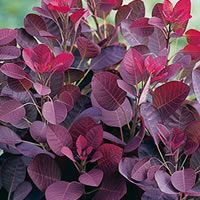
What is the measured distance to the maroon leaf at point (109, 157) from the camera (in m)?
0.88

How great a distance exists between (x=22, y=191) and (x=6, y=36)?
11.2 inches

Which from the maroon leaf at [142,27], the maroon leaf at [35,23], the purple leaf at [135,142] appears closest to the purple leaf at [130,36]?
the maroon leaf at [142,27]

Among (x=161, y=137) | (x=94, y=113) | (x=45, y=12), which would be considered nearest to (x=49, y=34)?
(x=45, y=12)

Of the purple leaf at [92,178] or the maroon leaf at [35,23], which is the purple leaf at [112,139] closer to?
the purple leaf at [92,178]

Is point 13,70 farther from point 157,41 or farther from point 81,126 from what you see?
point 157,41

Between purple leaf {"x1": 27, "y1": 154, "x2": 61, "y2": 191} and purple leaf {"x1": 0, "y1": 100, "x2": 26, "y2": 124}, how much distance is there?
3.3 inches

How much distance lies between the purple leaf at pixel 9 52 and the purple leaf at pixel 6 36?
2 centimetres

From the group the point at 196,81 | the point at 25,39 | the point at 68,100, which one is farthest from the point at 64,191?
the point at 25,39

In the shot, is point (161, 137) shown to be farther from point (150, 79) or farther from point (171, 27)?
point (171, 27)

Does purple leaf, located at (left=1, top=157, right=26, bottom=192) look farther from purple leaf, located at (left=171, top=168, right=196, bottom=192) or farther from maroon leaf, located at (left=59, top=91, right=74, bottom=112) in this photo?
purple leaf, located at (left=171, top=168, right=196, bottom=192)

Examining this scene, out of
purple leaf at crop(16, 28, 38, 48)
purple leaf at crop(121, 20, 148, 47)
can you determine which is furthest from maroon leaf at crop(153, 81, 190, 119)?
purple leaf at crop(16, 28, 38, 48)

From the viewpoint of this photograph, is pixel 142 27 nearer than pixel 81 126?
No

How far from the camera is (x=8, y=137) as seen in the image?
3.07ft

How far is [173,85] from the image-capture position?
0.90 meters
